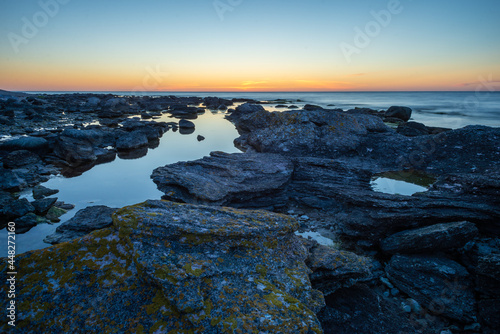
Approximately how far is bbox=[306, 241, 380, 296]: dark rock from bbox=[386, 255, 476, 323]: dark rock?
126cm

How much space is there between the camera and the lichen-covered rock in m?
3.18

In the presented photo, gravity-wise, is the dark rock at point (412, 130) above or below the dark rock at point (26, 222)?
above

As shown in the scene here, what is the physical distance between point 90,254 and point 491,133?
18.3 meters

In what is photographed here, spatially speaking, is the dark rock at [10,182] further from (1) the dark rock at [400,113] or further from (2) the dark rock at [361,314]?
(1) the dark rock at [400,113]

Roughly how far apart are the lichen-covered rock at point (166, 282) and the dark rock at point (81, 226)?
3903 mm

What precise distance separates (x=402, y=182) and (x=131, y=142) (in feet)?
61.7

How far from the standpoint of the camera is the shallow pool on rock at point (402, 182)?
10.9 m

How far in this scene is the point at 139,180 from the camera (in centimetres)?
1271

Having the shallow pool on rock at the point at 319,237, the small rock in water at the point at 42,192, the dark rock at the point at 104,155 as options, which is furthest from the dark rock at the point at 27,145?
the shallow pool on rock at the point at 319,237

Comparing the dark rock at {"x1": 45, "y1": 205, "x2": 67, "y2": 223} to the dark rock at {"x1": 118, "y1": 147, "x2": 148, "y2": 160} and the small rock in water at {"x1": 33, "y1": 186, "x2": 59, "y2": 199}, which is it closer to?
the small rock in water at {"x1": 33, "y1": 186, "x2": 59, "y2": 199}

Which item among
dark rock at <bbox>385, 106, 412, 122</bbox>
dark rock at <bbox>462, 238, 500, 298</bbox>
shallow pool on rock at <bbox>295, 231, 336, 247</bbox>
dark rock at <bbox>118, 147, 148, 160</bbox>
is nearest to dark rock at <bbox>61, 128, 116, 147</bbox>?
dark rock at <bbox>118, 147, 148, 160</bbox>

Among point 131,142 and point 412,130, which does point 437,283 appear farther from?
point 412,130

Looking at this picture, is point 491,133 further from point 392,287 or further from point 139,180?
point 139,180

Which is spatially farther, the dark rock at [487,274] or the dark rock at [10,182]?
the dark rock at [10,182]
